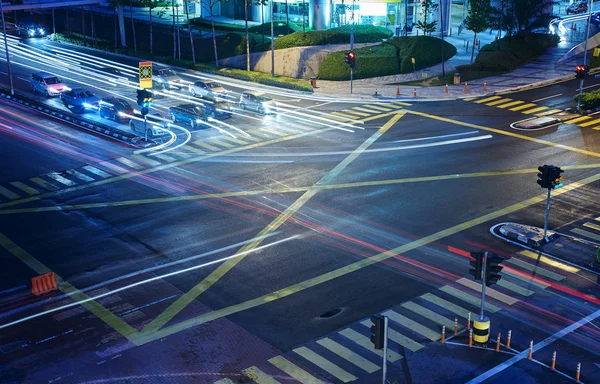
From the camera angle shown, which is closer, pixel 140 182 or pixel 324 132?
pixel 140 182

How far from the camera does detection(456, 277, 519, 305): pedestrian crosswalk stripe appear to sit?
27.6 metres

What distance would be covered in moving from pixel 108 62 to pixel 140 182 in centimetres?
4824

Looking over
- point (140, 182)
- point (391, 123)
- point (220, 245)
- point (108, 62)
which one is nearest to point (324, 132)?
point (391, 123)

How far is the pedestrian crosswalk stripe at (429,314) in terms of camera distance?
85.3 ft

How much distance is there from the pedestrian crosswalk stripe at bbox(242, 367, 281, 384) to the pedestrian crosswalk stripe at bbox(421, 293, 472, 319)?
7.90 meters

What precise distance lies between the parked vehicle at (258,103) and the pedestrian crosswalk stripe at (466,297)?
3352 cm

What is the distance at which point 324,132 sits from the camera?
5291 centimetres

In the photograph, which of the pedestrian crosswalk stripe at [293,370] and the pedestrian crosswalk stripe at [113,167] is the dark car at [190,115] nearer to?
the pedestrian crosswalk stripe at [113,167]

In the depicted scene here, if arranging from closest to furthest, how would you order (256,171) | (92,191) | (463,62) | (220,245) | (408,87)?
(220,245), (92,191), (256,171), (408,87), (463,62)

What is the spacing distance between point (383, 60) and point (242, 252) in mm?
46238

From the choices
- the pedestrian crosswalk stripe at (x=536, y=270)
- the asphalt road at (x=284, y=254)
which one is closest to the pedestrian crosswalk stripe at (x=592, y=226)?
the asphalt road at (x=284, y=254)

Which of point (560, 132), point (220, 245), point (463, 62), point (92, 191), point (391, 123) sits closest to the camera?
point (220, 245)

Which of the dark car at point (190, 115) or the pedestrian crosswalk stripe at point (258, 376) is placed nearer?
the pedestrian crosswalk stripe at point (258, 376)

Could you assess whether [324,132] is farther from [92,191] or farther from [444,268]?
[444,268]
